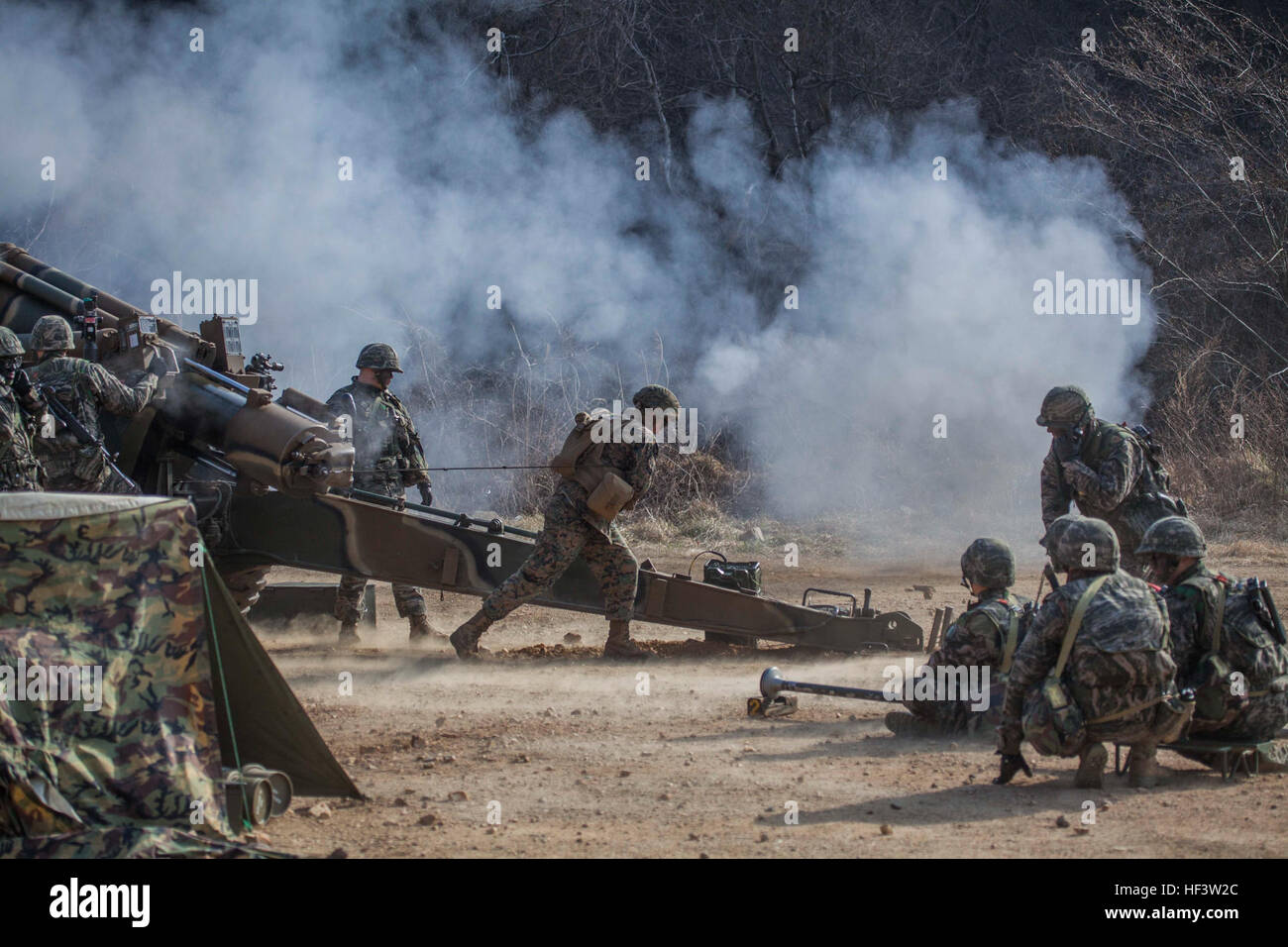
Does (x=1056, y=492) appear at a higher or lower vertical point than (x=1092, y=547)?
higher

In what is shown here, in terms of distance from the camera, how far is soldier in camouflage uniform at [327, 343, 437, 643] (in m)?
9.02

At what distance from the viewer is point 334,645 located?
909cm

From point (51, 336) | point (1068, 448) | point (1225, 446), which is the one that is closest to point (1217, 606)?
point (1068, 448)

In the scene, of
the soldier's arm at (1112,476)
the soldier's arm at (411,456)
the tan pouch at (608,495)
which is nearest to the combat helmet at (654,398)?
the tan pouch at (608,495)

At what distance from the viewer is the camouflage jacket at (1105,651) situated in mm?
5277

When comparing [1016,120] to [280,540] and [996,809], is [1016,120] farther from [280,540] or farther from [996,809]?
[996,809]

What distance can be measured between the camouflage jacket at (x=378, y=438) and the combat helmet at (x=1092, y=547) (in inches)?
182

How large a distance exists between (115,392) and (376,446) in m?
2.11

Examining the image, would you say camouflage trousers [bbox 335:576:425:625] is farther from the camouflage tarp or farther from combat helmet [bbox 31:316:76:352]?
the camouflage tarp

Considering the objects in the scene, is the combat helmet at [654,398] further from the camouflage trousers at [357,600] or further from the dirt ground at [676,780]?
the camouflage trousers at [357,600]

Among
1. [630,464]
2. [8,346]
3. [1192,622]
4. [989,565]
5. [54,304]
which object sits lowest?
[1192,622]

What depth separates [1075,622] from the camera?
5309mm

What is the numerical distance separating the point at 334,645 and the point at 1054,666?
5.13 meters

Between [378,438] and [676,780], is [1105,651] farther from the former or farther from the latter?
[378,438]
